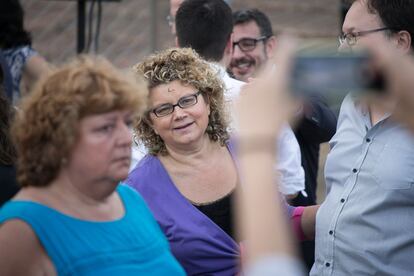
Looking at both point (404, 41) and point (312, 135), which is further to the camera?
point (312, 135)

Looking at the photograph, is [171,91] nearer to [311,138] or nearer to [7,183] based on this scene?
[7,183]

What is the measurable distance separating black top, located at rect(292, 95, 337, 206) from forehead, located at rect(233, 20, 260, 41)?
1172 mm

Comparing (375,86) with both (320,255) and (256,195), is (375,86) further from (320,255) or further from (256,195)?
(320,255)

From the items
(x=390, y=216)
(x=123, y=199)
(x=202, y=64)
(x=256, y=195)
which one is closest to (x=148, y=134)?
(x=202, y=64)

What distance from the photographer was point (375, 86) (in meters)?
1.21

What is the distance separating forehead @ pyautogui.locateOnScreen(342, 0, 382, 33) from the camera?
317 cm

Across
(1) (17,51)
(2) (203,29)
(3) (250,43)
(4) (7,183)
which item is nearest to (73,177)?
(4) (7,183)

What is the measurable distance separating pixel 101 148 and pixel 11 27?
3.26 m

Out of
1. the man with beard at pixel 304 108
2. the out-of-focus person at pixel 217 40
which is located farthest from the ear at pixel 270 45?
the out-of-focus person at pixel 217 40

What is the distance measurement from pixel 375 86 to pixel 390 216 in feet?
5.74

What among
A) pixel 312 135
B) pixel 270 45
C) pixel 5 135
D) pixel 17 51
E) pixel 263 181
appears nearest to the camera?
pixel 263 181

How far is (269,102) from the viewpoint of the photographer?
1.28 m

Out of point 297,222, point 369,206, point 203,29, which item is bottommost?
point 297,222

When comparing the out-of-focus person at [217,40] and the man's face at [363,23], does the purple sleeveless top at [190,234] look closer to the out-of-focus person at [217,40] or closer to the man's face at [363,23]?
the man's face at [363,23]
